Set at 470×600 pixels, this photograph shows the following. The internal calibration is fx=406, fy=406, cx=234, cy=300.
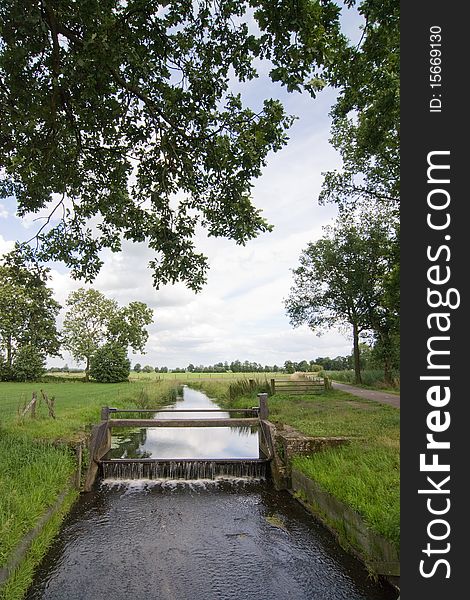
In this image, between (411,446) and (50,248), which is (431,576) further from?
(50,248)

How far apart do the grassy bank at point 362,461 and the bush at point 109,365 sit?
3699cm

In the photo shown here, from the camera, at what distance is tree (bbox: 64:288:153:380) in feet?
175

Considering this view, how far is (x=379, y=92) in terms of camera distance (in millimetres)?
7410

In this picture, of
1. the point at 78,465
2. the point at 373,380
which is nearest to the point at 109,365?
the point at 373,380

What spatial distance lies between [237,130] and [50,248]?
15.6 feet

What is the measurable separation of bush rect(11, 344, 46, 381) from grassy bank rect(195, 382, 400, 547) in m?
39.2

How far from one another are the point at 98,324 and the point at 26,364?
11.5 m

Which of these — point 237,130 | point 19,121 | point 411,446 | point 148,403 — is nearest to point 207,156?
point 237,130

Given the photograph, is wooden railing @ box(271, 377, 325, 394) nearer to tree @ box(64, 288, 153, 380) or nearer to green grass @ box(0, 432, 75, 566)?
green grass @ box(0, 432, 75, 566)

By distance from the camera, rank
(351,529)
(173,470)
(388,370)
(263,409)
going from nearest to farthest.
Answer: (351,529) → (173,470) → (263,409) → (388,370)

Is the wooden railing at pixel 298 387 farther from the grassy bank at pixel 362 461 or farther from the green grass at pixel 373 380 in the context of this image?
the grassy bank at pixel 362 461

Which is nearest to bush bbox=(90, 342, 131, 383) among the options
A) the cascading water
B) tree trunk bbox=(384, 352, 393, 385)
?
the cascading water

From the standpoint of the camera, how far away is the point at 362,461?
780 cm

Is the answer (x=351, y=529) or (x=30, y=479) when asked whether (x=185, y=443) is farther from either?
(x=351, y=529)
